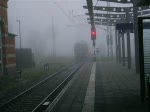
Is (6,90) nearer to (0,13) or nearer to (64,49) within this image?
(0,13)

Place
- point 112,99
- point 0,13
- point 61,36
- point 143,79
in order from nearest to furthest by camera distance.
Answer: point 143,79 → point 112,99 → point 0,13 → point 61,36

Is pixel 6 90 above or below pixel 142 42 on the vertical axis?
below

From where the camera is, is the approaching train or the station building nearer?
the station building

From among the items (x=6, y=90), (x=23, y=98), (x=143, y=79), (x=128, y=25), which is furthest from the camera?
(x=128, y=25)

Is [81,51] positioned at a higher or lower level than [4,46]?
higher

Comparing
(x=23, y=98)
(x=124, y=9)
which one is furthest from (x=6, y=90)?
(x=124, y=9)

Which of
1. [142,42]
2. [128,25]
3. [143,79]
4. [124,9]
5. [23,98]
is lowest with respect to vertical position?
[23,98]

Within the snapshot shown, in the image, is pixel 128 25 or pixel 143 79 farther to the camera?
pixel 128 25

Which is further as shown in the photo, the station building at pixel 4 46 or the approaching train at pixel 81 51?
the approaching train at pixel 81 51

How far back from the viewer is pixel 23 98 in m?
14.5

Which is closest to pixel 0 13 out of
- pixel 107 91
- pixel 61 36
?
pixel 107 91

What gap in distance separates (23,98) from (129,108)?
5691 millimetres

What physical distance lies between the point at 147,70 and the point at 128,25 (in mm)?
8233

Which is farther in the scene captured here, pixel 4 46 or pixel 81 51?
pixel 81 51
